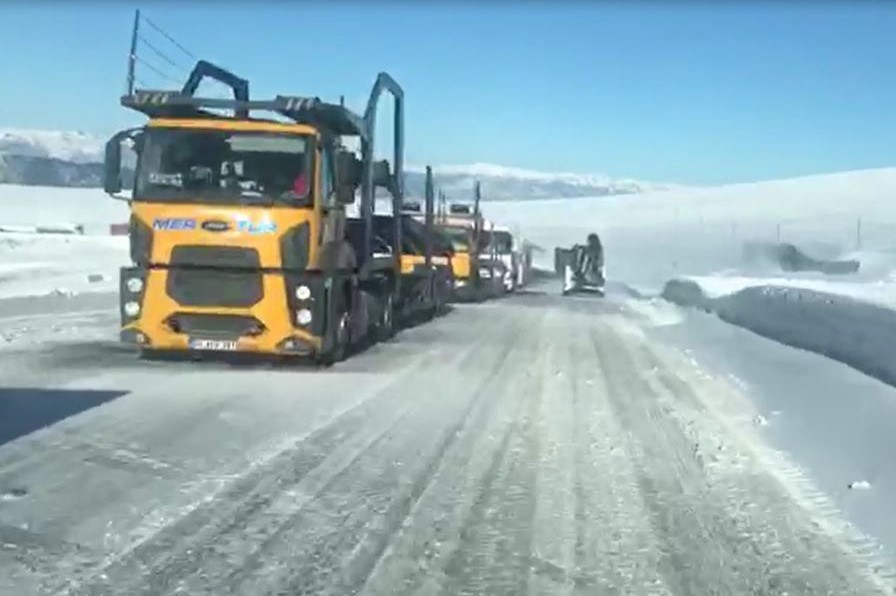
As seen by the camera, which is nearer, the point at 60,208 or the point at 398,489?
the point at 398,489

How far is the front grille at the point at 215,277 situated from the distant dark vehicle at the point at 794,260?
141 ft

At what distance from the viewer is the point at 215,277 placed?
52.3 ft

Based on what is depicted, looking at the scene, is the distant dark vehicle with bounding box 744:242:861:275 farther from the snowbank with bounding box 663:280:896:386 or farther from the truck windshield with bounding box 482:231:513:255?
the snowbank with bounding box 663:280:896:386

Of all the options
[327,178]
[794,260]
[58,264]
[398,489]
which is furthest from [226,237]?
[794,260]

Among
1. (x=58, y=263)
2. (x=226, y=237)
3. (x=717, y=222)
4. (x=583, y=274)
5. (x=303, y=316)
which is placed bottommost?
(x=583, y=274)

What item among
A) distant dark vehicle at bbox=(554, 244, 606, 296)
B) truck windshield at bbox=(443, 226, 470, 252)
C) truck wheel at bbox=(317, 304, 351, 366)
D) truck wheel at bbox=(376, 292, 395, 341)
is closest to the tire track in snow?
truck wheel at bbox=(317, 304, 351, 366)

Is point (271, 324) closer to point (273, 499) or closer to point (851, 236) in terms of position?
point (273, 499)

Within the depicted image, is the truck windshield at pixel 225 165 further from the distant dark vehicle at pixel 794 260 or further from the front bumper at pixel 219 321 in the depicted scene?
the distant dark vehicle at pixel 794 260

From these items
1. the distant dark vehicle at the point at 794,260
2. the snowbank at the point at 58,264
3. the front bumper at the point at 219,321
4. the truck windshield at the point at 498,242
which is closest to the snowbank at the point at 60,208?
the snowbank at the point at 58,264

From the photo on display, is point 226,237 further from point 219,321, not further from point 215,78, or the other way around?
point 215,78

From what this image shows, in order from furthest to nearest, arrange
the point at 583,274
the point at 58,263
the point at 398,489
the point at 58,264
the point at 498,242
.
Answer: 1. the point at 583,274
2. the point at 498,242
3. the point at 58,263
4. the point at 58,264
5. the point at 398,489

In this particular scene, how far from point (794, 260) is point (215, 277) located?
56.0m

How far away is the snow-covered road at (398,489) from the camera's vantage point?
Answer: 260 inches

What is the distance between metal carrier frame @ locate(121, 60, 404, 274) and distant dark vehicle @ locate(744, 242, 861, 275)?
3639 centimetres
